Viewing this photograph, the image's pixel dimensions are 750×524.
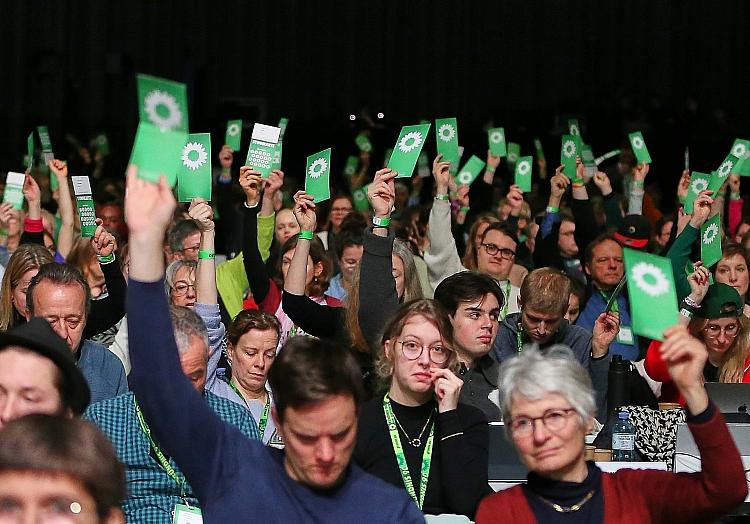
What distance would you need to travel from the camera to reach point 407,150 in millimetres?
5539

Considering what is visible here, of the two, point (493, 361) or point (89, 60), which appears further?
point (89, 60)

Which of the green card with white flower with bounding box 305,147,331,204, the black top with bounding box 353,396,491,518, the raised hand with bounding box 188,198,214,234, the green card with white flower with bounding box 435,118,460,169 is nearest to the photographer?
the black top with bounding box 353,396,491,518

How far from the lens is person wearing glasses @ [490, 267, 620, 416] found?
522cm

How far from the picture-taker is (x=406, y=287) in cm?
521

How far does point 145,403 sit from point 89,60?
1173 centimetres

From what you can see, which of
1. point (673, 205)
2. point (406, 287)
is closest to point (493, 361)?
point (406, 287)

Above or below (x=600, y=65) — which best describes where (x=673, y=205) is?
below

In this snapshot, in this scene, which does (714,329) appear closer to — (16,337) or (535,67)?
(16,337)

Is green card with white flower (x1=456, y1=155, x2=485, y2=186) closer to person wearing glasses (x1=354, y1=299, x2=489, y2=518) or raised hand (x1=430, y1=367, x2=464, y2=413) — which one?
person wearing glasses (x1=354, y1=299, x2=489, y2=518)

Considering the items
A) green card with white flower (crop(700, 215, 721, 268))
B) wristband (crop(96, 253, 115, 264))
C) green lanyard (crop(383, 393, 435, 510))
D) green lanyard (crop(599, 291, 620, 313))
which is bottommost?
green lanyard (crop(383, 393, 435, 510))

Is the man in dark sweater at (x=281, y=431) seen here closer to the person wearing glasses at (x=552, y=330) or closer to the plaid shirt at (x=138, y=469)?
the plaid shirt at (x=138, y=469)

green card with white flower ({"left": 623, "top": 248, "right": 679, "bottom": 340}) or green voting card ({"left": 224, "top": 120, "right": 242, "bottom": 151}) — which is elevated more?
green voting card ({"left": 224, "top": 120, "right": 242, "bottom": 151})

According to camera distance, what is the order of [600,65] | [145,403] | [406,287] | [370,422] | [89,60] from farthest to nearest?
[600,65] → [89,60] → [406,287] → [370,422] → [145,403]

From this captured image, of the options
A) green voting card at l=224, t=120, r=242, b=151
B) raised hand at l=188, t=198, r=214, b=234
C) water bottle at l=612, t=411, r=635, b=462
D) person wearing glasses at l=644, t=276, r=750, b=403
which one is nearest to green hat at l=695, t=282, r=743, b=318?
person wearing glasses at l=644, t=276, r=750, b=403
